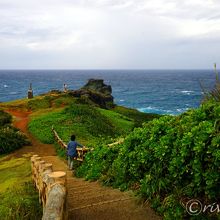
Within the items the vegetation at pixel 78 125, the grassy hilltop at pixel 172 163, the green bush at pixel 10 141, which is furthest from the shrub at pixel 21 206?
the vegetation at pixel 78 125

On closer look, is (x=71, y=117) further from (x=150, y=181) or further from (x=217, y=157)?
(x=217, y=157)

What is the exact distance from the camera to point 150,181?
9414 millimetres

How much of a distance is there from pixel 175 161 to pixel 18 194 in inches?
263

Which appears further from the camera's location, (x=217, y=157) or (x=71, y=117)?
(x=71, y=117)

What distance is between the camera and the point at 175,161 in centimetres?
839

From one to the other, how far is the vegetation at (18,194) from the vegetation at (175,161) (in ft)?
8.96

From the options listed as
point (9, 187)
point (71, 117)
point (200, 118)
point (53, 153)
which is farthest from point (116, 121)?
point (200, 118)

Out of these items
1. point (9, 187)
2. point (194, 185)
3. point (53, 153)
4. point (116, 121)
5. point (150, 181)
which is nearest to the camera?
point (194, 185)

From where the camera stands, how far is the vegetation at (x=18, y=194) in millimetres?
10734

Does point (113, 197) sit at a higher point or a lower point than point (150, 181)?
lower

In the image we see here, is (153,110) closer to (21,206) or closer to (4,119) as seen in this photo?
(4,119)

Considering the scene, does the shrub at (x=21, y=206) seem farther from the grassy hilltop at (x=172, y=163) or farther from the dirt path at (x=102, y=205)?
the grassy hilltop at (x=172, y=163)

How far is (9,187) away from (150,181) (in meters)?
7.45

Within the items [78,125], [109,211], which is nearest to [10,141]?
[78,125]
